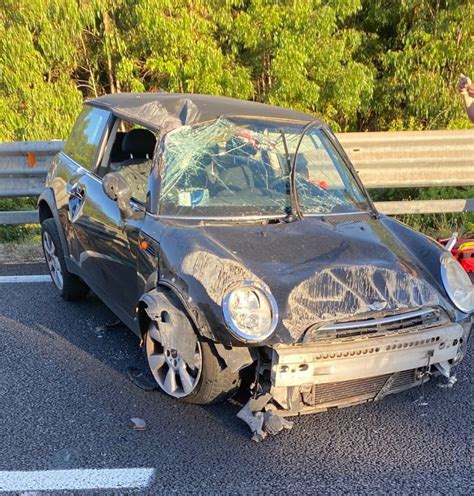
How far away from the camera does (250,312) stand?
280 cm

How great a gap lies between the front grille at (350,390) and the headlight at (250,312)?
0.40 meters

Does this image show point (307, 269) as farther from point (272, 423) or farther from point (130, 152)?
point (130, 152)

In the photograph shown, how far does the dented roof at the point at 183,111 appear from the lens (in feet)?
12.5

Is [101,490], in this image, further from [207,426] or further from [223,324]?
[223,324]

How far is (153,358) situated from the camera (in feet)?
10.9

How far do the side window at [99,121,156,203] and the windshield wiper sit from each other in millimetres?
944

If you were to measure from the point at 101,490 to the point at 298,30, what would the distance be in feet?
24.4

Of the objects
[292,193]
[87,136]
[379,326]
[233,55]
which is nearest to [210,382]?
[379,326]

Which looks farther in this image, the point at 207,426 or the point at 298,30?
the point at 298,30

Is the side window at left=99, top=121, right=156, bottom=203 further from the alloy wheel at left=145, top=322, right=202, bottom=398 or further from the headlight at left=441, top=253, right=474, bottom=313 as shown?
the headlight at left=441, top=253, right=474, bottom=313

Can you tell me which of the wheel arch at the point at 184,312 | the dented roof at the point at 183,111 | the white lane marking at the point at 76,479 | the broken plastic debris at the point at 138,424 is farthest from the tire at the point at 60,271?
the white lane marking at the point at 76,479

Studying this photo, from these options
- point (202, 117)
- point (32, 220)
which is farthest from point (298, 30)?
point (202, 117)

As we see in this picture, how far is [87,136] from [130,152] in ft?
1.35

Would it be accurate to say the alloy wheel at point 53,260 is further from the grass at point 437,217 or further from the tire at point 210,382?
the grass at point 437,217
